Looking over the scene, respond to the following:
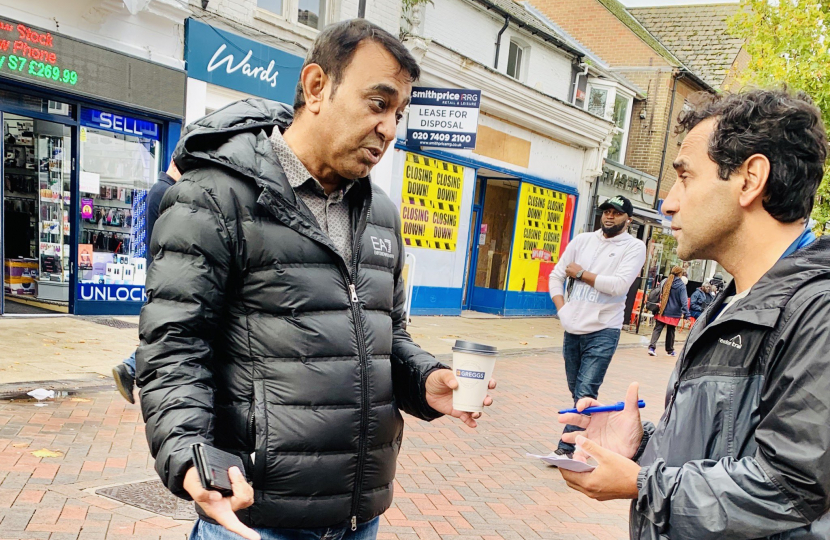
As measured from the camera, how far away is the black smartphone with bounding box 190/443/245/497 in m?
1.31

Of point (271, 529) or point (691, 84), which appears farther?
point (691, 84)

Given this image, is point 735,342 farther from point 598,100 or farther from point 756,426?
point 598,100

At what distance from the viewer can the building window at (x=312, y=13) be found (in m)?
11.0

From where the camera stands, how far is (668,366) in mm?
11805

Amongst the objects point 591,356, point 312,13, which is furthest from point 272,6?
point 591,356

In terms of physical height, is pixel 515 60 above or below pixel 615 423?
above

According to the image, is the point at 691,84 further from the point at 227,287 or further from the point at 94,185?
the point at 227,287

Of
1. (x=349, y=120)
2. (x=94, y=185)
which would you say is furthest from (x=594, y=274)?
(x=94, y=185)

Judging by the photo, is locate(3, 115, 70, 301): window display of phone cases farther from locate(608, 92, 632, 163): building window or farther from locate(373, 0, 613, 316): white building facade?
locate(608, 92, 632, 163): building window

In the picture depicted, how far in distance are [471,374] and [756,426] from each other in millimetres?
745

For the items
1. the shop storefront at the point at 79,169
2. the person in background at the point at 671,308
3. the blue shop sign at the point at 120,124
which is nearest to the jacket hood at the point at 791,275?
the shop storefront at the point at 79,169

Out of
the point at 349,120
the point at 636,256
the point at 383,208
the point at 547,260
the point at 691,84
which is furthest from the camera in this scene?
the point at 691,84

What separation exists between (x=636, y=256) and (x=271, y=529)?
4.08m

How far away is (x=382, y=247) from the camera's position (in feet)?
6.41
